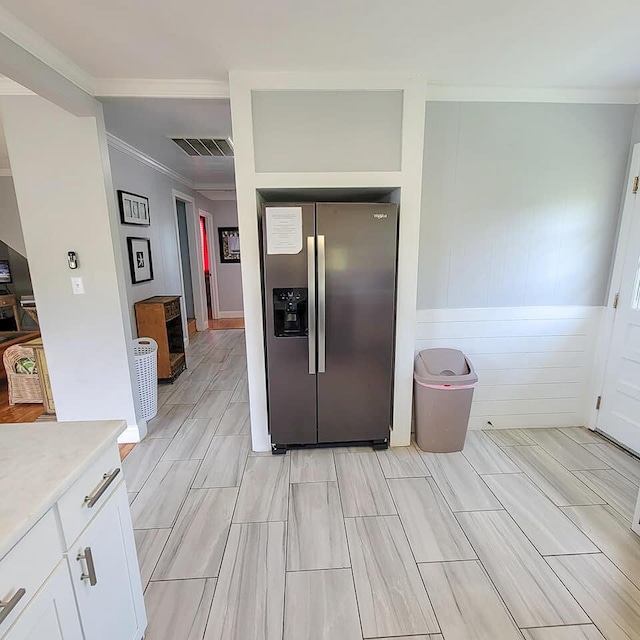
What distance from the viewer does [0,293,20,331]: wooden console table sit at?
4.65 m

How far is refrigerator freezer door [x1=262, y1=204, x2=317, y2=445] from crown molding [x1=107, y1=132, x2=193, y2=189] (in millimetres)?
2217

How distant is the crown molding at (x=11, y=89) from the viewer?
213 cm

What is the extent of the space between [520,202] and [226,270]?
576cm

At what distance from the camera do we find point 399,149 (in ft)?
7.28

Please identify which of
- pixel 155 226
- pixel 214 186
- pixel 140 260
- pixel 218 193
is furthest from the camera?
pixel 218 193

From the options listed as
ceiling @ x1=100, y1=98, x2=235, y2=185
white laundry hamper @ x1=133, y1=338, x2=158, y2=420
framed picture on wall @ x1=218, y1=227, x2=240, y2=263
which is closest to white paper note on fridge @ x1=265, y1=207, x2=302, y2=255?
ceiling @ x1=100, y1=98, x2=235, y2=185

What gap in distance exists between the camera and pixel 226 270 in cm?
719

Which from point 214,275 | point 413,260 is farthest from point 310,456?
point 214,275

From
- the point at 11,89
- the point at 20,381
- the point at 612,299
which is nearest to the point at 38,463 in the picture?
the point at 11,89

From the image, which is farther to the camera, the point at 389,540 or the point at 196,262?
the point at 196,262

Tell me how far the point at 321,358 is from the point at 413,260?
0.89 metres

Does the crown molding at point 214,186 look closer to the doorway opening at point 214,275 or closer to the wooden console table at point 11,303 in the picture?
the doorway opening at point 214,275

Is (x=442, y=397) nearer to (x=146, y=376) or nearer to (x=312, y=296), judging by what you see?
(x=312, y=296)

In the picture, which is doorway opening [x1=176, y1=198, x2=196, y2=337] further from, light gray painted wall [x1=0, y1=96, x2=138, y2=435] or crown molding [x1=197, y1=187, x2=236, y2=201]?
light gray painted wall [x1=0, y1=96, x2=138, y2=435]
